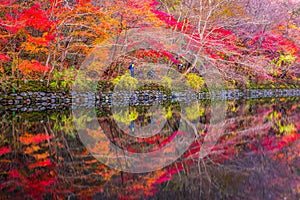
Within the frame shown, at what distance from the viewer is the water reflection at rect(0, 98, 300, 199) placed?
3.95m

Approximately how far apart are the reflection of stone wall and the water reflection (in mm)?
4947

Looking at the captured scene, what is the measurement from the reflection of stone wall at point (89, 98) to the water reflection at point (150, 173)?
4947 millimetres

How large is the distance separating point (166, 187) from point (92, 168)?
1137mm

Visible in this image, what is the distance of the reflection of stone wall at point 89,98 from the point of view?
42.0ft

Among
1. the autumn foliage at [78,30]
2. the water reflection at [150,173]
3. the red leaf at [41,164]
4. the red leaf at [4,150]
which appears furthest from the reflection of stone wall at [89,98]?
the red leaf at [41,164]

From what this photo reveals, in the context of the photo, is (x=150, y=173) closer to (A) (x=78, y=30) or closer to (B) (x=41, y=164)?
(B) (x=41, y=164)

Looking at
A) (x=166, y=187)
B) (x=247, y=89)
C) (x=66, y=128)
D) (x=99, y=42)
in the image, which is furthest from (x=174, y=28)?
(x=166, y=187)

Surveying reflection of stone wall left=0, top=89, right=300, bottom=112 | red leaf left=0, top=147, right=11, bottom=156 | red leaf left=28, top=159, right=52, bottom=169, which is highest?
red leaf left=28, top=159, right=52, bottom=169

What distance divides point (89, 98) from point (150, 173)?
1046cm

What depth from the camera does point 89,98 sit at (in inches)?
585

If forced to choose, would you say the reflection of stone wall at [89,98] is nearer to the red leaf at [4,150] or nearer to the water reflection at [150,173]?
the water reflection at [150,173]

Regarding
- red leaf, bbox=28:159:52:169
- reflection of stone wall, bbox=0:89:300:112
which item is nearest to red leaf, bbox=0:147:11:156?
red leaf, bbox=28:159:52:169

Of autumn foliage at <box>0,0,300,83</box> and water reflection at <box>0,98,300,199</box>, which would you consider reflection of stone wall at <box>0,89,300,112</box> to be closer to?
autumn foliage at <box>0,0,300,83</box>

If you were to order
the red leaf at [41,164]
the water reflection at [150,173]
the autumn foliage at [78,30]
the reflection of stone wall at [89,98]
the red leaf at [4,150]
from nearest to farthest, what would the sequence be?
the water reflection at [150,173] < the red leaf at [41,164] < the red leaf at [4,150] < the autumn foliage at [78,30] < the reflection of stone wall at [89,98]
